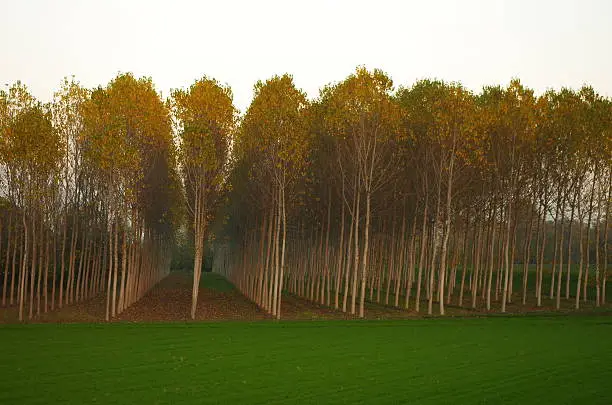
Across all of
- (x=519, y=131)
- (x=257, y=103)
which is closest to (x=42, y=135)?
(x=257, y=103)

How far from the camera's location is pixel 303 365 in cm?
2434

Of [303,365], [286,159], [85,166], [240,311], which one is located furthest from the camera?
[240,311]

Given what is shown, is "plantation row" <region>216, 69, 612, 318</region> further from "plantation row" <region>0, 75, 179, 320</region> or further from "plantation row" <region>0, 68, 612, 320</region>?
"plantation row" <region>0, 75, 179, 320</region>

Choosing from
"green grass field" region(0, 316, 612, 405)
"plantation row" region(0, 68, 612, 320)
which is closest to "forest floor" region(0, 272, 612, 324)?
"plantation row" region(0, 68, 612, 320)

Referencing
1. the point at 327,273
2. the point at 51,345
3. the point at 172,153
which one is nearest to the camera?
the point at 51,345

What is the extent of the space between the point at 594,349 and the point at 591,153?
32.0m

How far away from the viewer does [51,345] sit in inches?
1131

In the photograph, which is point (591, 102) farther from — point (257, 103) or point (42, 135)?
point (42, 135)

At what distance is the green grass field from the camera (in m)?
19.0

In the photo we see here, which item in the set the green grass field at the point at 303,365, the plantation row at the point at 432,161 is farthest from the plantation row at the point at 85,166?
the green grass field at the point at 303,365

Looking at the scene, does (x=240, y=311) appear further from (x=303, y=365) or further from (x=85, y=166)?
(x=303, y=365)

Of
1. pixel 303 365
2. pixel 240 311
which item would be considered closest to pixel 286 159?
pixel 240 311

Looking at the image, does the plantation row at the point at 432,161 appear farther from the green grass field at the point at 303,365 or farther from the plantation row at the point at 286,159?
the green grass field at the point at 303,365

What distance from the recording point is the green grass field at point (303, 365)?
19.0 metres
